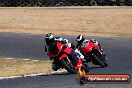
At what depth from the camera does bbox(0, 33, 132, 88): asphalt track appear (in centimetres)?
1453

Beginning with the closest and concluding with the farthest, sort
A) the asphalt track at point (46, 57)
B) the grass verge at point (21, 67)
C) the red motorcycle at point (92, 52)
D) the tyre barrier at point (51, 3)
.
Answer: the asphalt track at point (46, 57) → the grass verge at point (21, 67) → the red motorcycle at point (92, 52) → the tyre barrier at point (51, 3)

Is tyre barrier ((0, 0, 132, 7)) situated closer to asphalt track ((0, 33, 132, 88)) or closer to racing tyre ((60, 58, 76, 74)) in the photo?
asphalt track ((0, 33, 132, 88))

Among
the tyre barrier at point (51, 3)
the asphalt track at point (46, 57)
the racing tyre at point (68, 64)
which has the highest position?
the racing tyre at point (68, 64)

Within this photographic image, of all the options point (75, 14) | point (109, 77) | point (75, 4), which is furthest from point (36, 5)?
point (109, 77)

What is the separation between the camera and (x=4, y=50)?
81.4ft

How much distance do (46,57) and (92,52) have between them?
4.54m

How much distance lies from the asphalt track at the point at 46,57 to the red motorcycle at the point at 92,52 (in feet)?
0.73

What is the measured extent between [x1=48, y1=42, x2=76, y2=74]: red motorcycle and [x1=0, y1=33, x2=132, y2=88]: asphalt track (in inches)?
10.7

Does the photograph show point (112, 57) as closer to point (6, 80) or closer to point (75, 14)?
point (6, 80)

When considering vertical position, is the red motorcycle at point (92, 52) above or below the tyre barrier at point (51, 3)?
above

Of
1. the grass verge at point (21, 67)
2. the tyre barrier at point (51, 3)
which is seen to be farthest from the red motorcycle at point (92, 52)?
the tyre barrier at point (51, 3)

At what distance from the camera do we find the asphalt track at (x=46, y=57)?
14.5m

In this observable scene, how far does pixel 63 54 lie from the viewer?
1598 cm

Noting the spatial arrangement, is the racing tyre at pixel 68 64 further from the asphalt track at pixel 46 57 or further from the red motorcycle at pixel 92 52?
the red motorcycle at pixel 92 52
